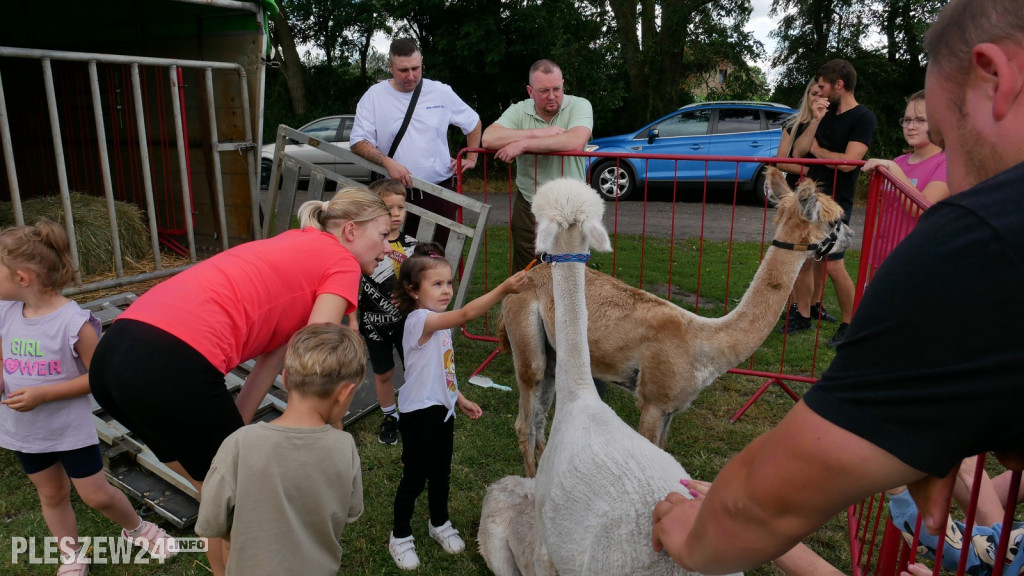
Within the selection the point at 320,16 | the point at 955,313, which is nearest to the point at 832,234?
the point at 955,313

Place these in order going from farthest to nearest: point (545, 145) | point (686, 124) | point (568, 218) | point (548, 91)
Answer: point (686, 124) → point (548, 91) → point (545, 145) → point (568, 218)

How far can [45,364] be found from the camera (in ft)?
8.87

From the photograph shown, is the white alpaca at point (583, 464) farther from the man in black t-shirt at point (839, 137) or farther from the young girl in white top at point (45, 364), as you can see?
the man in black t-shirt at point (839, 137)

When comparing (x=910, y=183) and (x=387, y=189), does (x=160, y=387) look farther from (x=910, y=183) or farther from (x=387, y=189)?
(x=910, y=183)

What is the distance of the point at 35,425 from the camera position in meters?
2.71

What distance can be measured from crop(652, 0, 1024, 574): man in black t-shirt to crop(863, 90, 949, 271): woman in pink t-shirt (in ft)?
2.88

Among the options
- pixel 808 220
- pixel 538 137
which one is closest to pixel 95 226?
pixel 538 137

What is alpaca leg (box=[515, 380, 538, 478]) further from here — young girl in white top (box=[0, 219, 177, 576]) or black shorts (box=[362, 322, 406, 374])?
young girl in white top (box=[0, 219, 177, 576])

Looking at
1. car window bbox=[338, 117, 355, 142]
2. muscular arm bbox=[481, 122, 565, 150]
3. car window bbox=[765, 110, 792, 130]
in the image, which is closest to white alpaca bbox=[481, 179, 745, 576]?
muscular arm bbox=[481, 122, 565, 150]

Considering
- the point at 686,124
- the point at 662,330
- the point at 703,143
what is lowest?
the point at 662,330

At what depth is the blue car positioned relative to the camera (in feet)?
41.8

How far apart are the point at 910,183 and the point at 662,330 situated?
1916 millimetres

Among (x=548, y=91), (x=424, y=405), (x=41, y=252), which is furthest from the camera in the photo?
(x=548, y=91)

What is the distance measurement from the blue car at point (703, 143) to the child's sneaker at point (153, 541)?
34.2ft
